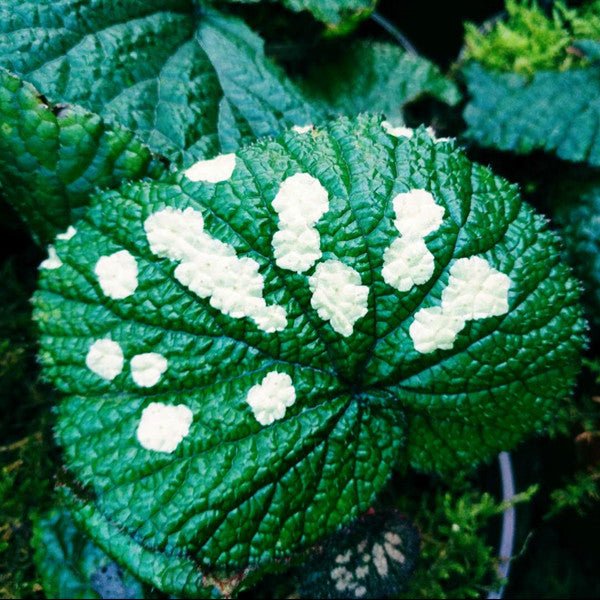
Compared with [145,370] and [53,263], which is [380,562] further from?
[53,263]

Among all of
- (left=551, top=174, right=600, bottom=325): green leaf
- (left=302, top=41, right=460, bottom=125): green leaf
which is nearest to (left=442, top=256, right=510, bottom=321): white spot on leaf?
(left=551, top=174, right=600, bottom=325): green leaf

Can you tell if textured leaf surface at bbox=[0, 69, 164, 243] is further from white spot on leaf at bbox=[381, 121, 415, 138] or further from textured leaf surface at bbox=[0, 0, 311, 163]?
white spot on leaf at bbox=[381, 121, 415, 138]

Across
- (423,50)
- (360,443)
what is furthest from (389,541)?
(423,50)

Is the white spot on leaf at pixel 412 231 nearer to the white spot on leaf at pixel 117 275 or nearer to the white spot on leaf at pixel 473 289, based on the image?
the white spot on leaf at pixel 473 289

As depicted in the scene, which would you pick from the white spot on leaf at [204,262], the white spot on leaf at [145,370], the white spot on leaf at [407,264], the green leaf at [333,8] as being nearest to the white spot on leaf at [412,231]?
the white spot on leaf at [407,264]

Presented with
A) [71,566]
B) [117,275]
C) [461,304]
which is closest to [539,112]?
[461,304]

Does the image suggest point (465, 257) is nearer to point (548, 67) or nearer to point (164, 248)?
point (164, 248)
